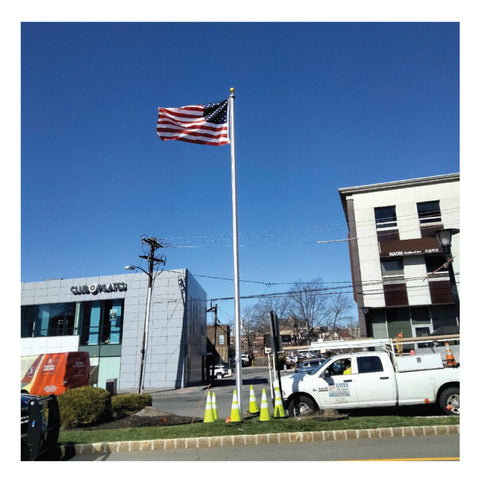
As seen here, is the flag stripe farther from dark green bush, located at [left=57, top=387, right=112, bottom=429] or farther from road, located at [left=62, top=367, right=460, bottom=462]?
road, located at [left=62, top=367, right=460, bottom=462]

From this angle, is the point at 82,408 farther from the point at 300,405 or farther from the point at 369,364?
the point at 369,364

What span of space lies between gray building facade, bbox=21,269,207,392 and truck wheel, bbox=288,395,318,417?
21.1 meters

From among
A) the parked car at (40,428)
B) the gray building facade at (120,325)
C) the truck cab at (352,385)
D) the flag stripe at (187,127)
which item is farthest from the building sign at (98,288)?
the parked car at (40,428)

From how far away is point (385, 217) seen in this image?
27766mm

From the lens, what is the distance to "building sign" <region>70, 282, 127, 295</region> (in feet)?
107

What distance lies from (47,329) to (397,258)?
2957cm

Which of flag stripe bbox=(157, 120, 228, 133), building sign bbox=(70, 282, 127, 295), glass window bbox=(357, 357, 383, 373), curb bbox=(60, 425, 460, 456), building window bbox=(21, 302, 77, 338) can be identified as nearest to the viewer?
curb bbox=(60, 425, 460, 456)

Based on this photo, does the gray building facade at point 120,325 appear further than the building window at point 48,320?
No

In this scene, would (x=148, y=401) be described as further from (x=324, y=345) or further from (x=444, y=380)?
(x=444, y=380)

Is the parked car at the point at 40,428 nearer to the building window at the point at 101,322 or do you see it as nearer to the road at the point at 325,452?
the road at the point at 325,452

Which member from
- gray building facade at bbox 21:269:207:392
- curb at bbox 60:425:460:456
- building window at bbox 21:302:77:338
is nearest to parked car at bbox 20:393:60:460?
curb at bbox 60:425:460:456

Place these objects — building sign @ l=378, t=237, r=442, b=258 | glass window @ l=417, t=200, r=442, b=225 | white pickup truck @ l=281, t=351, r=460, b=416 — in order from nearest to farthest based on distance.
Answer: white pickup truck @ l=281, t=351, r=460, b=416, building sign @ l=378, t=237, r=442, b=258, glass window @ l=417, t=200, r=442, b=225

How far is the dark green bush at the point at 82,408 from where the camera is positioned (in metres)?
10.5

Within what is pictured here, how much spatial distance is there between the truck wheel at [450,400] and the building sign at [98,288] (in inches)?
1070
